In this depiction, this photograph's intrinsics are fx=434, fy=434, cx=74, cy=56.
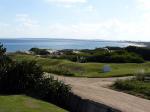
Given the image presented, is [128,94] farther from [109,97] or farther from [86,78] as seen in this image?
[86,78]

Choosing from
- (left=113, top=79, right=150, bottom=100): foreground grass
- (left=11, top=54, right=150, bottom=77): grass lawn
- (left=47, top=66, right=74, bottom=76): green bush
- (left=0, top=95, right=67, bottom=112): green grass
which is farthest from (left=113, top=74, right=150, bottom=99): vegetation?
(left=47, top=66, right=74, bottom=76): green bush

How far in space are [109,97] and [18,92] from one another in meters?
4.82

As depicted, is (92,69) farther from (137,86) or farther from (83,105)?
(83,105)

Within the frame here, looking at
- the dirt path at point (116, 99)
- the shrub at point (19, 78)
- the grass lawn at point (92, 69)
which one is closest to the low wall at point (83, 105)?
the dirt path at point (116, 99)

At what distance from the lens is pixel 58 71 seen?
1446 inches

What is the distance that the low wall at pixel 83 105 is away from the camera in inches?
717

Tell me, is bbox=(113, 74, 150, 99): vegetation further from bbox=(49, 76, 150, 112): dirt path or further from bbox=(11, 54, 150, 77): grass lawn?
bbox=(11, 54, 150, 77): grass lawn

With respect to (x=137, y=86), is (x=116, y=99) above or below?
below

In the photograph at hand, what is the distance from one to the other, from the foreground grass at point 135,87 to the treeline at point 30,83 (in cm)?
469

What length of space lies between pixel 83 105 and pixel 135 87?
6857 mm

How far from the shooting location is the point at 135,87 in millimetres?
26031

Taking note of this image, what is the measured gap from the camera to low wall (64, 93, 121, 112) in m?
18.2

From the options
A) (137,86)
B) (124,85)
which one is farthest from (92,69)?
(137,86)

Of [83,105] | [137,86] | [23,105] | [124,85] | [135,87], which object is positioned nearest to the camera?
[23,105]
